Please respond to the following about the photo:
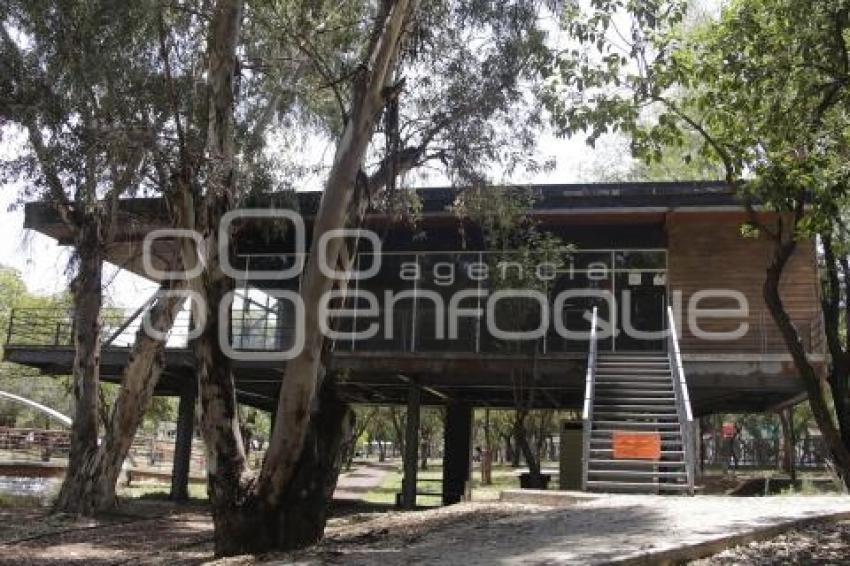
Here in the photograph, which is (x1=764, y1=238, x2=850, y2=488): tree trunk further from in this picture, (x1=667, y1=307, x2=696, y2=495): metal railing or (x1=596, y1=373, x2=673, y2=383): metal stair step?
(x1=596, y1=373, x2=673, y2=383): metal stair step

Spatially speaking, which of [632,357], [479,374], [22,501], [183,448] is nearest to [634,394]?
[632,357]

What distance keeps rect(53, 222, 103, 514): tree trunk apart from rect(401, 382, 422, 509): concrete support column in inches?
240

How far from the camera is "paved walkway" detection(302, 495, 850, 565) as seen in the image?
7.50 m

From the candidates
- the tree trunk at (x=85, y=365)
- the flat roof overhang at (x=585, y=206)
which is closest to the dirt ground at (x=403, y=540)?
the tree trunk at (x=85, y=365)

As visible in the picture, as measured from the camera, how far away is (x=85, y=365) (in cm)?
1711

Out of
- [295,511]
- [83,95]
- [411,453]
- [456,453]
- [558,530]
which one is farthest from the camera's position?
[456,453]

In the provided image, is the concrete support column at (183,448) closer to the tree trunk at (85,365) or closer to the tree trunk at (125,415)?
the tree trunk at (125,415)

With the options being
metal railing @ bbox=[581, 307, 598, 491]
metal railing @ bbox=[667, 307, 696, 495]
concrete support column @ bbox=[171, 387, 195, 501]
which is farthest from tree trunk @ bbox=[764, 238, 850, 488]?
concrete support column @ bbox=[171, 387, 195, 501]

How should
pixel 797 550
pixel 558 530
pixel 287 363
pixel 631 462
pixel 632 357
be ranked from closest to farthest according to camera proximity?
1. pixel 797 550
2. pixel 558 530
3. pixel 287 363
4. pixel 631 462
5. pixel 632 357

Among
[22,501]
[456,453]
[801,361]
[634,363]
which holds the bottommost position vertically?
[22,501]

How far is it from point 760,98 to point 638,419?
24.4ft

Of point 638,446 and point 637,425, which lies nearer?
point 638,446

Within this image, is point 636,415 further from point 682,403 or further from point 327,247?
point 327,247

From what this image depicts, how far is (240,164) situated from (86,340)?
5203mm
